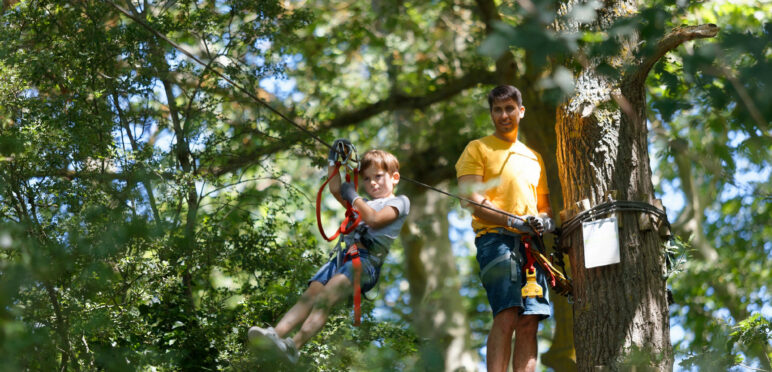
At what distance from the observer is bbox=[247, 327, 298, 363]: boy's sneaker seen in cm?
384

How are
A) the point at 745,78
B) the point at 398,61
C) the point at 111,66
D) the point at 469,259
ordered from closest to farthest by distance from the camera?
the point at 745,78 < the point at 111,66 < the point at 398,61 < the point at 469,259

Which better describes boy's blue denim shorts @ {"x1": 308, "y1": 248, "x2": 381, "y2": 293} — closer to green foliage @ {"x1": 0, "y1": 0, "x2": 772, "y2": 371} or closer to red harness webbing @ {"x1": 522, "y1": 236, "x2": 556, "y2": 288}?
green foliage @ {"x1": 0, "y1": 0, "x2": 772, "y2": 371}

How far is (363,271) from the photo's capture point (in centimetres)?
438

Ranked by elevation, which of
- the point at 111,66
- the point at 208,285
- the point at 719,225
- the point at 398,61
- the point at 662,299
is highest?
the point at 398,61

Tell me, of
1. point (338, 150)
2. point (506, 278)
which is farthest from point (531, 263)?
point (338, 150)

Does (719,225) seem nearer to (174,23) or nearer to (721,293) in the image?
(721,293)

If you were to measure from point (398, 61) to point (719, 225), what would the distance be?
208 inches

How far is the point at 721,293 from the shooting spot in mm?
11305

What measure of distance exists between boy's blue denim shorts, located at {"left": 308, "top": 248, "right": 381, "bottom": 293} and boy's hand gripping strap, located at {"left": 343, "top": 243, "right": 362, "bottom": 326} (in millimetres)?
27

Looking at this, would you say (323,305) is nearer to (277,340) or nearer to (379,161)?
(277,340)

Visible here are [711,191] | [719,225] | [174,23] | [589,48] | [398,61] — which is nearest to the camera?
[589,48]

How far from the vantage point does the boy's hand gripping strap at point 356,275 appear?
423 cm

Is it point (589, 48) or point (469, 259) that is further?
point (469, 259)

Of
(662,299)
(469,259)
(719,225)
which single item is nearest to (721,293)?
(719,225)
